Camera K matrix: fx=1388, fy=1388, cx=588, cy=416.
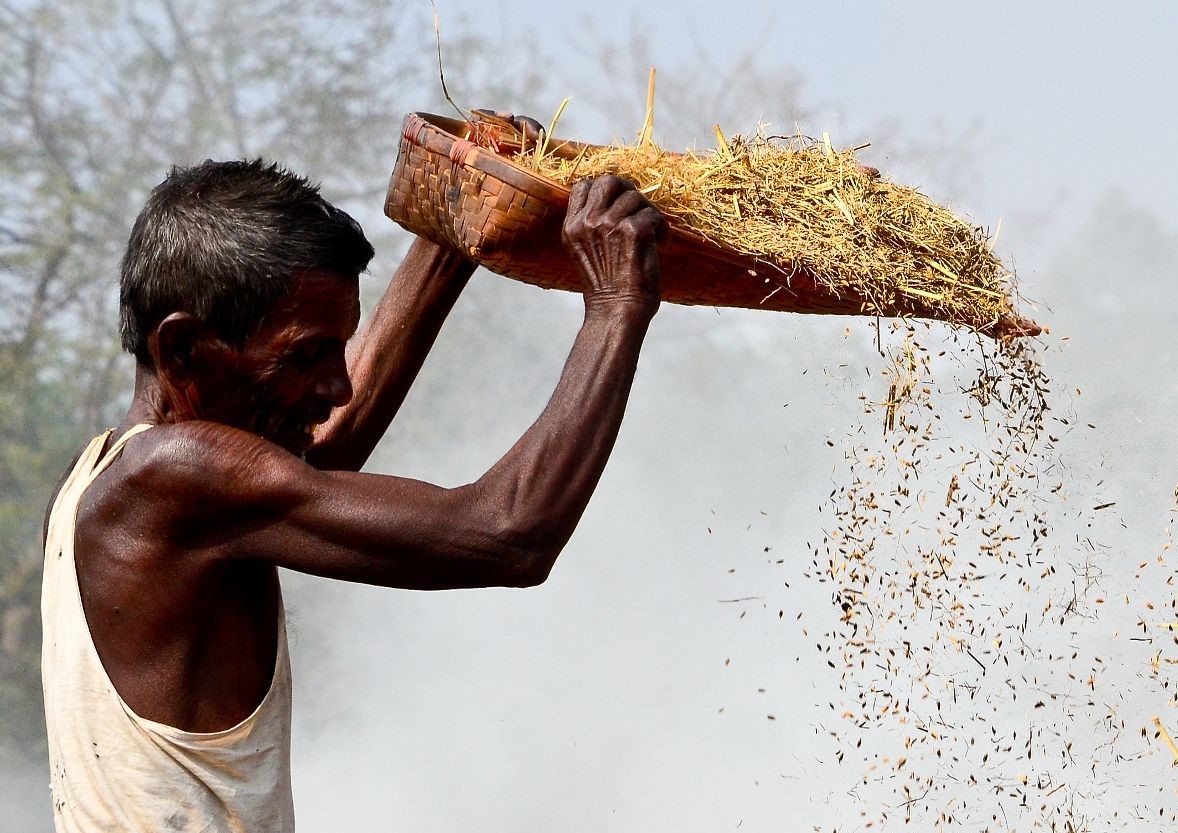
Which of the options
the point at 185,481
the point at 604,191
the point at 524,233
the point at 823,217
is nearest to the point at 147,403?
the point at 185,481

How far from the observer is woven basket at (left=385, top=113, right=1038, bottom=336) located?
2088 mm

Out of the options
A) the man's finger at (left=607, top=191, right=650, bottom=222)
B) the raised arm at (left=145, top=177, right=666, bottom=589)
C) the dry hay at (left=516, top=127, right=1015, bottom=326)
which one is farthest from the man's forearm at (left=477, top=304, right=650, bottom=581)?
the dry hay at (left=516, top=127, right=1015, bottom=326)

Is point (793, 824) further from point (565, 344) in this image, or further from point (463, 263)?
point (463, 263)

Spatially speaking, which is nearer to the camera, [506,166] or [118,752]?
[118,752]

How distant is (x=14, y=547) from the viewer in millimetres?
6594

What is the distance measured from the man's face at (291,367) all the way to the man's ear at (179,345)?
1.3 inches

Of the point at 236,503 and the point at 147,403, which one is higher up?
the point at 147,403

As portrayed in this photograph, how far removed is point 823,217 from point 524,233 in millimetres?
649

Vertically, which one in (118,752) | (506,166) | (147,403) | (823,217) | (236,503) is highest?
(823,217)

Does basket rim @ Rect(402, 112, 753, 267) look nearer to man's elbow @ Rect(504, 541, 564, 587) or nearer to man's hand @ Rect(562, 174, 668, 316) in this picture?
man's hand @ Rect(562, 174, 668, 316)

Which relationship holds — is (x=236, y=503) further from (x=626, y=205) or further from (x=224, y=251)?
(x=626, y=205)

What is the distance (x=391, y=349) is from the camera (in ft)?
8.36

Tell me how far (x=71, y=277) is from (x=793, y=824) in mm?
4414

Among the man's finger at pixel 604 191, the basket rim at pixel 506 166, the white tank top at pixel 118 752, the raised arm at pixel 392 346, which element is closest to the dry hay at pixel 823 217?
the basket rim at pixel 506 166
